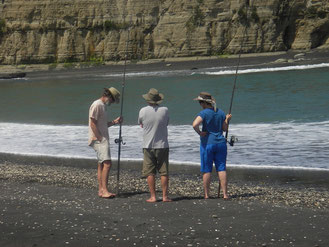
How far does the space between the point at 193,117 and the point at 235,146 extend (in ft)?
27.5

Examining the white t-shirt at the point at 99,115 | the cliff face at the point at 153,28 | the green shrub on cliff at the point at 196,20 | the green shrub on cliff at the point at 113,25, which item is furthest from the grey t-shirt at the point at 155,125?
the green shrub on cliff at the point at 113,25

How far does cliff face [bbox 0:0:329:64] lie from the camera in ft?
227

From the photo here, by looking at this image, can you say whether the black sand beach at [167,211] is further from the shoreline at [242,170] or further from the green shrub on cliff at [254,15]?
the green shrub on cliff at [254,15]

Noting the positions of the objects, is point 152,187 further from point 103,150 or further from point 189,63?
point 189,63

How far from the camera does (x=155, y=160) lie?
370 inches

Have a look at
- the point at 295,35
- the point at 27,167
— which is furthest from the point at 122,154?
the point at 295,35

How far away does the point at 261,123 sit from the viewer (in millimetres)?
20672

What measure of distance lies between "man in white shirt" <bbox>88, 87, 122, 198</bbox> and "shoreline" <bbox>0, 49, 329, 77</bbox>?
48797 mm

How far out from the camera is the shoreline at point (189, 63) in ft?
197

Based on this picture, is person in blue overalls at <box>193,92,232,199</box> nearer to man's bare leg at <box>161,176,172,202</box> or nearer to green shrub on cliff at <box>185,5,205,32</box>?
man's bare leg at <box>161,176,172,202</box>

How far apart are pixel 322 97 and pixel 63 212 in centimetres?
2238

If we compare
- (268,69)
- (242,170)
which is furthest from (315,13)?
(242,170)

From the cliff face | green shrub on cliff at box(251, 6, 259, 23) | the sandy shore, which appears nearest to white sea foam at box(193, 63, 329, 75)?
the cliff face

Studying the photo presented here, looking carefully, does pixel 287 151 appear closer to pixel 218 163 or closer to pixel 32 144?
pixel 218 163
